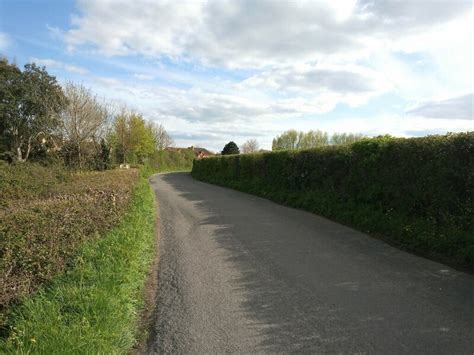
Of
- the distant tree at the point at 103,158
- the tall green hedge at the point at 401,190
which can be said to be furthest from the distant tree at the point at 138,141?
the tall green hedge at the point at 401,190

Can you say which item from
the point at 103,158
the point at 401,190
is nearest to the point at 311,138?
the point at 103,158

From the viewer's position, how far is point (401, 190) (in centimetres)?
877

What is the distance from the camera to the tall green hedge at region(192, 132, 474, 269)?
273 inches

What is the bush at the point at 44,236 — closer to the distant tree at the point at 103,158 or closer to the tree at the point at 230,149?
the distant tree at the point at 103,158

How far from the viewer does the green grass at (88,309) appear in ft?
12.1

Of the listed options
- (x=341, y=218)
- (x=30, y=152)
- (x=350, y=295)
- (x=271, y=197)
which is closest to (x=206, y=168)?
(x=30, y=152)

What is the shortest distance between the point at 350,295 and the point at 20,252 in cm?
503

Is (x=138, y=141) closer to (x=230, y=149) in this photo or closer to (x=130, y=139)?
(x=130, y=139)

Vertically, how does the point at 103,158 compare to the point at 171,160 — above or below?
below

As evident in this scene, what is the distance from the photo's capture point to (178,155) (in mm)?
64312

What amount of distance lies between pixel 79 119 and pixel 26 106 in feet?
18.5

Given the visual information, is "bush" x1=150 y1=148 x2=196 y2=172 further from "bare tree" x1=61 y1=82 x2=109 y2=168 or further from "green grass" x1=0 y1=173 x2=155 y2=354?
"green grass" x1=0 y1=173 x2=155 y2=354

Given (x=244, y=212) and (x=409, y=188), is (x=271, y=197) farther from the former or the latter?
(x=409, y=188)

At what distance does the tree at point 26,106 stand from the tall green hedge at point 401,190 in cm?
2333
